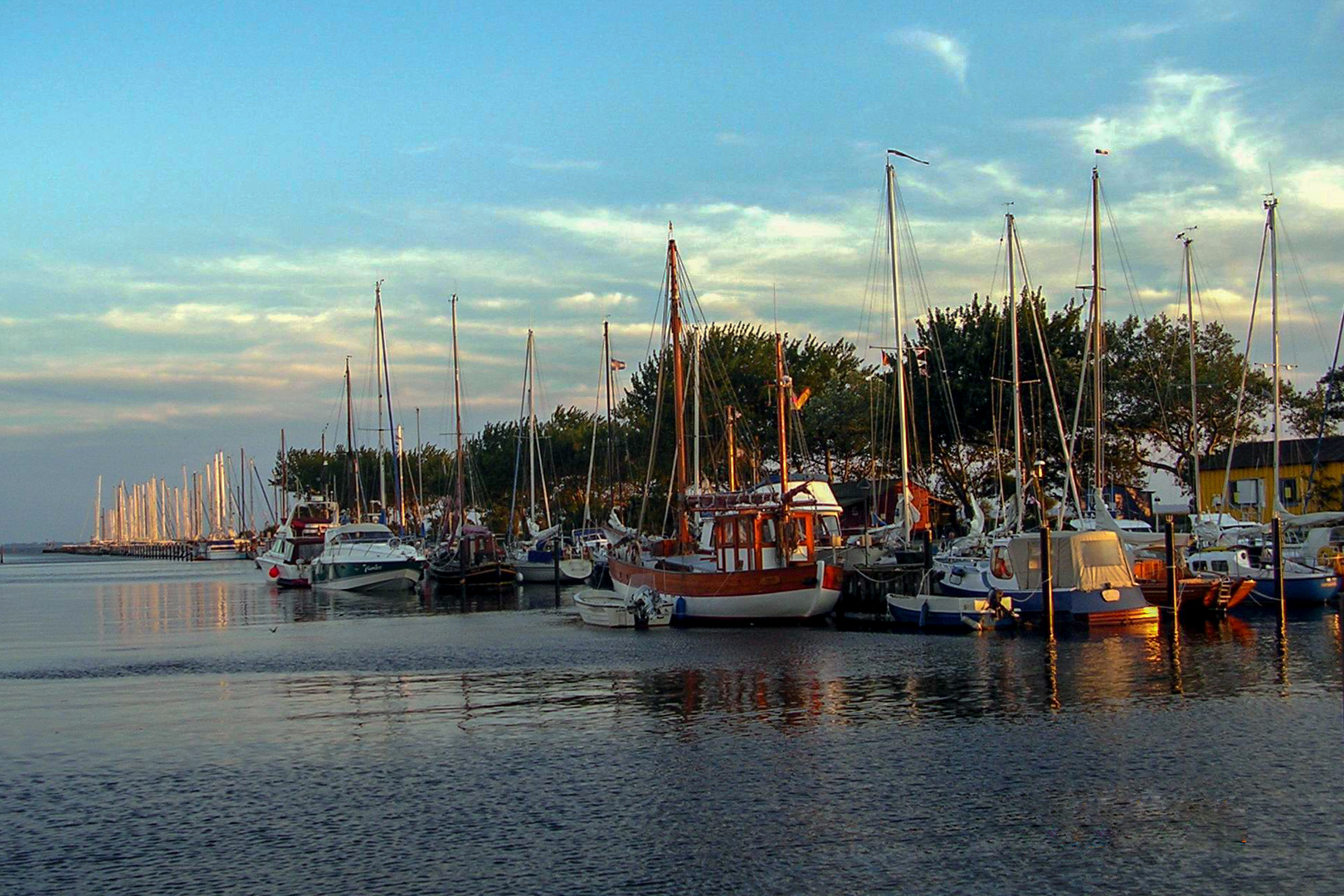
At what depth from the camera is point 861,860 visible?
59.0ft

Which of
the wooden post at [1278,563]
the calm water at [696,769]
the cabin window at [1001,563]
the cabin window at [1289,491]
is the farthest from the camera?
the cabin window at [1289,491]

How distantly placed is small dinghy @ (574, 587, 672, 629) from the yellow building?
112 ft

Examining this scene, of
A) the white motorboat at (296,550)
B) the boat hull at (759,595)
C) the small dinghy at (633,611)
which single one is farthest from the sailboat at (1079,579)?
the white motorboat at (296,550)

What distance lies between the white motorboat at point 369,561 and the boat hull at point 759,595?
3540cm

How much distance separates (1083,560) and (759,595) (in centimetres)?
1148

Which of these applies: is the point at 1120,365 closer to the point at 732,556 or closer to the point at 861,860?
the point at 732,556

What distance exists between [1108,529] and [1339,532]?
15.9 meters

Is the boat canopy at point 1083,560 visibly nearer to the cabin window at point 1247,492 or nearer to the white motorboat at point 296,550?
the cabin window at point 1247,492

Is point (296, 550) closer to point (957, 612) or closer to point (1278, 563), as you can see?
point (957, 612)

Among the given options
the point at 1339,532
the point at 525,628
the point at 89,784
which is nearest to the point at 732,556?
the point at 525,628

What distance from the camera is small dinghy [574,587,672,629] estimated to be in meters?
52.6

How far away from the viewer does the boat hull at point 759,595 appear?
50.4 m

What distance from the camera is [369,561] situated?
8375cm

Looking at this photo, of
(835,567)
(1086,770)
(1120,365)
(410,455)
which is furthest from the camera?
(410,455)
